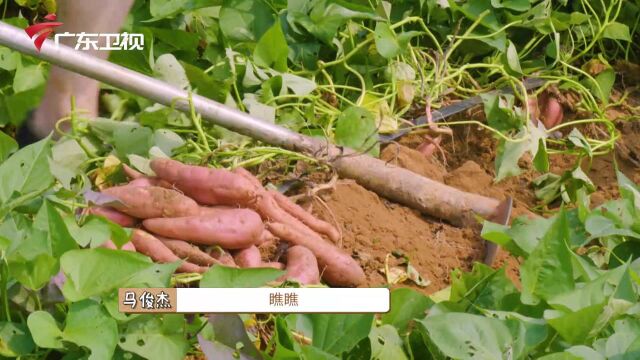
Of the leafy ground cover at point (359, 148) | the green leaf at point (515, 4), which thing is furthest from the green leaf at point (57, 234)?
the green leaf at point (515, 4)

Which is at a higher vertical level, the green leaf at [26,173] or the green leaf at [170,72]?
the green leaf at [26,173]

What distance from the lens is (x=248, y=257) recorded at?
2.00 meters

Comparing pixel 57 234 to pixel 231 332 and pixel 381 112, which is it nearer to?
pixel 231 332

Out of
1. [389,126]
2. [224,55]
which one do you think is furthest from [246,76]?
[389,126]

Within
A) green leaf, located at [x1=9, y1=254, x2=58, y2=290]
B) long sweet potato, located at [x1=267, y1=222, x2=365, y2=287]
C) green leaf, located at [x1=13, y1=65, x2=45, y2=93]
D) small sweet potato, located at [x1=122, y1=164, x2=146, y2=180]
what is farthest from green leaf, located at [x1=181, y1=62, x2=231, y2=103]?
green leaf, located at [x1=9, y1=254, x2=58, y2=290]

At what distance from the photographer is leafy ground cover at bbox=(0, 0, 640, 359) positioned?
1530mm

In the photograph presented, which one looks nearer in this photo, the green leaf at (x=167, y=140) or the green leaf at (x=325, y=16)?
the green leaf at (x=167, y=140)

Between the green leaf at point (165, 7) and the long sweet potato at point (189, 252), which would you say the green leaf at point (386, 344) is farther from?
the green leaf at point (165, 7)

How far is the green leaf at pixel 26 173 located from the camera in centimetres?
172

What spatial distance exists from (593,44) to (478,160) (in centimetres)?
67

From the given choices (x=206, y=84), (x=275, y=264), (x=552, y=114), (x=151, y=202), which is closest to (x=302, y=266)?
(x=275, y=264)

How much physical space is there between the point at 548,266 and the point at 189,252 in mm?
654

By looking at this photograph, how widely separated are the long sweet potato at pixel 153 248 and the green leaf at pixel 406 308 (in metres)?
0.38

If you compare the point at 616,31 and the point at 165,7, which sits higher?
the point at 165,7
